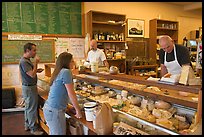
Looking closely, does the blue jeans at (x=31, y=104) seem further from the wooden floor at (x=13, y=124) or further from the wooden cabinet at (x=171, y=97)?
the wooden cabinet at (x=171, y=97)

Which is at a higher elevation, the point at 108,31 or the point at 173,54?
the point at 108,31

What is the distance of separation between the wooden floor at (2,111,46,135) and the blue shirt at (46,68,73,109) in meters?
1.64

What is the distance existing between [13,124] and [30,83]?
1.15 m

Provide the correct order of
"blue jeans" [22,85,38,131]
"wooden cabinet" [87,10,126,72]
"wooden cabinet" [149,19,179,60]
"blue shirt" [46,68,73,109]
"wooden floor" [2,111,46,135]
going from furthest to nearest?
"wooden cabinet" [149,19,179,60] → "wooden cabinet" [87,10,126,72] → "wooden floor" [2,111,46,135] → "blue jeans" [22,85,38,131] → "blue shirt" [46,68,73,109]

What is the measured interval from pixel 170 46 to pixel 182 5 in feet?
15.9

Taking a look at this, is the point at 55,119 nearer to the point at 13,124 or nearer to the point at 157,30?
the point at 13,124

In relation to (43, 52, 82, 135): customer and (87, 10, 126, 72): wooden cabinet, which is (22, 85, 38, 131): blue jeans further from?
(87, 10, 126, 72): wooden cabinet

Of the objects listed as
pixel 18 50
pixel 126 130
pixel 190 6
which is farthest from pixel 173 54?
pixel 190 6

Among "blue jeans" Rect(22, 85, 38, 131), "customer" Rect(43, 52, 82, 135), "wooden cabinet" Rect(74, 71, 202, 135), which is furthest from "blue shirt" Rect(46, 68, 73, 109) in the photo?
"blue jeans" Rect(22, 85, 38, 131)

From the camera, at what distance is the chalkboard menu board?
15.3 ft

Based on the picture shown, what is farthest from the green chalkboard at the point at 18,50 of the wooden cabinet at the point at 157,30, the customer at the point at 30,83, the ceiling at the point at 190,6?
the ceiling at the point at 190,6

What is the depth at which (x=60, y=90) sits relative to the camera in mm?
2064

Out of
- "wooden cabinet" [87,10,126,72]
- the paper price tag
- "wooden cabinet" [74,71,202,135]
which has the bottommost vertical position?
the paper price tag

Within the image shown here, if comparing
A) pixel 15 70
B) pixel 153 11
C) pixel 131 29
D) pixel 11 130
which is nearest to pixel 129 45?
pixel 131 29
